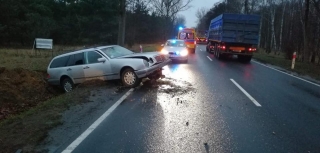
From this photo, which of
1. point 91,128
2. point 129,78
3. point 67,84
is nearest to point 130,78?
point 129,78

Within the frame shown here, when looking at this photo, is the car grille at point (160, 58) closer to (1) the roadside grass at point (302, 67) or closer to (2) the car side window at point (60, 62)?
(2) the car side window at point (60, 62)

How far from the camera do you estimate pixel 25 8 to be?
149ft

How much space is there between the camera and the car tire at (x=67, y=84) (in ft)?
38.4

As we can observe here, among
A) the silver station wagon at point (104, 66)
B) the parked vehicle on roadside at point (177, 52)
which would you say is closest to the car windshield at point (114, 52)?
the silver station wagon at point (104, 66)

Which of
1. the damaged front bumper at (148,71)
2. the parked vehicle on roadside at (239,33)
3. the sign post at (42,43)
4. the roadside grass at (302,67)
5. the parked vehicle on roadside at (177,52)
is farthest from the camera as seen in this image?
the sign post at (42,43)

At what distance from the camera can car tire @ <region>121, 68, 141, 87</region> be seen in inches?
409

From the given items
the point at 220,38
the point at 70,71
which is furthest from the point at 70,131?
the point at 220,38

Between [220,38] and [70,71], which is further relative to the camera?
[220,38]

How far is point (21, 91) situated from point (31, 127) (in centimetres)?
608

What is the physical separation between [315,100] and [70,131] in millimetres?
7059

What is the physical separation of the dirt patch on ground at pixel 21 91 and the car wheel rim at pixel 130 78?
332cm

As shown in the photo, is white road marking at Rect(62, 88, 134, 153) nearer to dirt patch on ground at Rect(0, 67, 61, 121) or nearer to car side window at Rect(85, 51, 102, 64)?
car side window at Rect(85, 51, 102, 64)

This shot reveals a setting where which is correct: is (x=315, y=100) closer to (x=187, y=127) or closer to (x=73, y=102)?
(x=187, y=127)

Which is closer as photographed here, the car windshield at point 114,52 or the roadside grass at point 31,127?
the roadside grass at point 31,127
